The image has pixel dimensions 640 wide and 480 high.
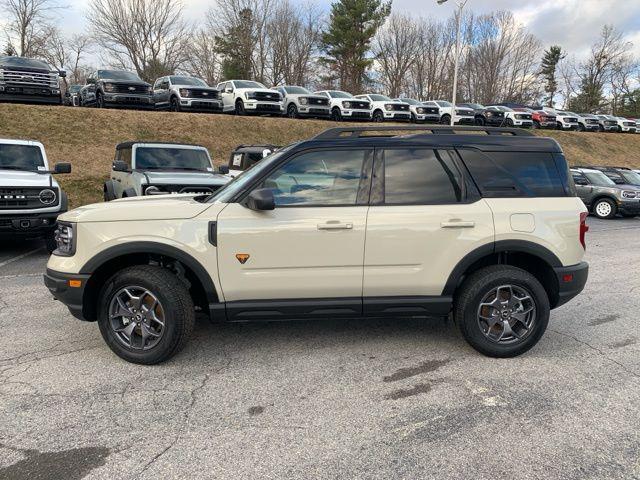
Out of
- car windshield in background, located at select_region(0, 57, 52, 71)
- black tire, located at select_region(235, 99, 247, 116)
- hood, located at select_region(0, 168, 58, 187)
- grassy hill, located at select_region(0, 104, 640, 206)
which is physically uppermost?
car windshield in background, located at select_region(0, 57, 52, 71)

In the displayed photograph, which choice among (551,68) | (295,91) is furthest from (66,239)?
(551,68)

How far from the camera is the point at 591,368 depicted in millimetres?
3936

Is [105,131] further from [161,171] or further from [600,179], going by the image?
[600,179]

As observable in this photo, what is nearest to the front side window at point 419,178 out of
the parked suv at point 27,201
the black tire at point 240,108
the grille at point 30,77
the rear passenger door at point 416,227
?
the rear passenger door at point 416,227

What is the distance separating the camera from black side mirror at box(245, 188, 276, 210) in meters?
3.65

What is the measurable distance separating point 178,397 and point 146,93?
18807 millimetres

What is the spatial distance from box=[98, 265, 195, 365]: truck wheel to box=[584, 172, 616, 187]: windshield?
16.2m

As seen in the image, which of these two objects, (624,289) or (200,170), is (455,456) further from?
(200,170)

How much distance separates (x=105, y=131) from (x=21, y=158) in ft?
34.5

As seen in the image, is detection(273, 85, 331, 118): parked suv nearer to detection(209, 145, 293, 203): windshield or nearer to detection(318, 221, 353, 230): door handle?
detection(209, 145, 293, 203): windshield

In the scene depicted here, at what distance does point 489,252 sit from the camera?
156 inches

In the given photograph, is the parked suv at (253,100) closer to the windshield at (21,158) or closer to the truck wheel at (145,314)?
the windshield at (21,158)

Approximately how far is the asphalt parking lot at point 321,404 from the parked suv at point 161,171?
150 inches

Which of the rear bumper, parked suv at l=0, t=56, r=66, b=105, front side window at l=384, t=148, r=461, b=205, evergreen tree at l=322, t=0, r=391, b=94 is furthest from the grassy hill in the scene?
evergreen tree at l=322, t=0, r=391, b=94
